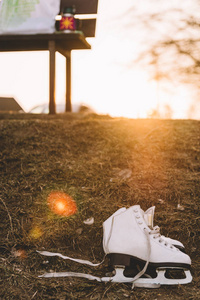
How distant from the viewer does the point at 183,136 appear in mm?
3916

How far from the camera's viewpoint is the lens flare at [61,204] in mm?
2508

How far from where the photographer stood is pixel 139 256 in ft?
6.10

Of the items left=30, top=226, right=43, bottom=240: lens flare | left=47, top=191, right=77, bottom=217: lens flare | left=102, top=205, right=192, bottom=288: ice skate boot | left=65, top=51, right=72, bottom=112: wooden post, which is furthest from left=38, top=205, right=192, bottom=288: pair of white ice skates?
left=65, top=51, right=72, bottom=112: wooden post

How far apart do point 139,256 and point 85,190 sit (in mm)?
1054

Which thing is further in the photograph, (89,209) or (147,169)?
(147,169)

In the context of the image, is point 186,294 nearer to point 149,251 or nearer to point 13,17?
point 149,251

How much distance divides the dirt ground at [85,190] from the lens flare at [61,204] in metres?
0.04

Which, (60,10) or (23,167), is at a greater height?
(60,10)

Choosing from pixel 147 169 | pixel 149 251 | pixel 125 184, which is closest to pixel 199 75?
pixel 147 169

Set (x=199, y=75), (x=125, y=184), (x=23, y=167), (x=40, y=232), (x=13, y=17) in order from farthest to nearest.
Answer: (x=199, y=75)
(x=13, y=17)
(x=23, y=167)
(x=125, y=184)
(x=40, y=232)

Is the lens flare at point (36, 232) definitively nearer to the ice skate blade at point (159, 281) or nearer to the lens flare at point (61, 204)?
the lens flare at point (61, 204)

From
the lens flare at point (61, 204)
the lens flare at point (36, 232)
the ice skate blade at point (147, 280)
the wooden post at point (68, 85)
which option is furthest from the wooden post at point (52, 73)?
the ice skate blade at point (147, 280)

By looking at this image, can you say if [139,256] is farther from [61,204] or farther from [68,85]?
[68,85]

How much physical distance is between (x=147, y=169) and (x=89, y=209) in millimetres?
911
